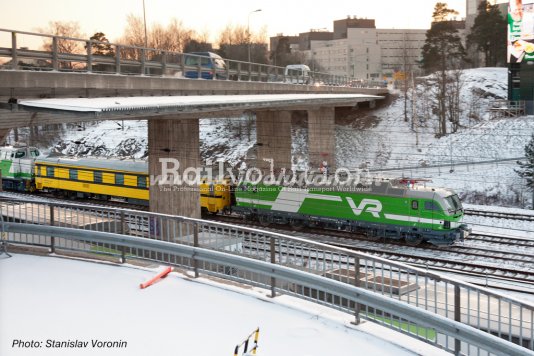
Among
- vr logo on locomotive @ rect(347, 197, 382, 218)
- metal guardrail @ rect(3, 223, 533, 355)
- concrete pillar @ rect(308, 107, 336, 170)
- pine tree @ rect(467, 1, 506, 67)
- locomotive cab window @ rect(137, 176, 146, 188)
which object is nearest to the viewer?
metal guardrail @ rect(3, 223, 533, 355)

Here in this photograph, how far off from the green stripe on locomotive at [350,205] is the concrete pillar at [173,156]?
3.09 meters

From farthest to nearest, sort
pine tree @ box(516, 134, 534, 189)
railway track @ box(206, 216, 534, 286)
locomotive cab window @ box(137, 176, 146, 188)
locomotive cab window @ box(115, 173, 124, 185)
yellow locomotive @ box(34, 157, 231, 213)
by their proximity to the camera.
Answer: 1. pine tree @ box(516, 134, 534, 189)
2. locomotive cab window @ box(115, 173, 124, 185)
3. locomotive cab window @ box(137, 176, 146, 188)
4. yellow locomotive @ box(34, 157, 231, 213)
5. railway track @ box(206, 216, 534, 286)

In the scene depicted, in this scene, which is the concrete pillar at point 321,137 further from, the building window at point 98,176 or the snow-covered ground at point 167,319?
the snow-covered ground at point 167,319

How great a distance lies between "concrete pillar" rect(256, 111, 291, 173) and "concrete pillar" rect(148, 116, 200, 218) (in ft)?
39.8

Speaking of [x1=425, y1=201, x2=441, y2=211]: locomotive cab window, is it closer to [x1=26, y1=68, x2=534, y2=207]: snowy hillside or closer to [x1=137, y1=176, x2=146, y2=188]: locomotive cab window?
[x1=26, y1=68, x2=534, y2=207]: snowy hillside

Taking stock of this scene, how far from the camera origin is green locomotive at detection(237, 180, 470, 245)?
874 inches

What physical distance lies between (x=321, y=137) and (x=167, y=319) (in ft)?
127

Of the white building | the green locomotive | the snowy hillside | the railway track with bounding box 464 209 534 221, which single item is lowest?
the railway track with bounding box 464 209 534 221

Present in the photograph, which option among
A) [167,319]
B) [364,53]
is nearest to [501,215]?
[167,319]

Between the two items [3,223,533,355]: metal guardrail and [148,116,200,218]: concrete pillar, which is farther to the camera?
[148,116,200,218]: concrete pillar

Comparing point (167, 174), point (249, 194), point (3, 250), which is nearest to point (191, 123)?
point (167, 174)

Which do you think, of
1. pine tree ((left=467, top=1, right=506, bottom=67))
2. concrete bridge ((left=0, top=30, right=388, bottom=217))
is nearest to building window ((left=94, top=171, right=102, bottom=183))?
concrete bridge ((left=0, top=30, right=388, bottom=217))

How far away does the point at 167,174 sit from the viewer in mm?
23828

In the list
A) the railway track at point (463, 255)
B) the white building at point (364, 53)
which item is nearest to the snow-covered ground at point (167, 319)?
the railway track at point (463, 255)
